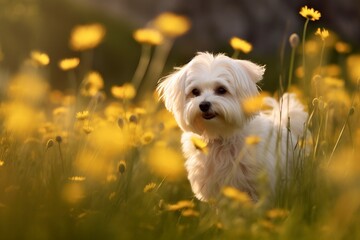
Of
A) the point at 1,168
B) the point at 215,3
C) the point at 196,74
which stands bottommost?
the point at 1,168

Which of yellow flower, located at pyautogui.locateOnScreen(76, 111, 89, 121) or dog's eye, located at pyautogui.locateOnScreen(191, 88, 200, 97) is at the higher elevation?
dog's eye, located at pyautogui.locateOnScreen(191, 88, 200, 97)

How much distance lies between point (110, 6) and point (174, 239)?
13.0m

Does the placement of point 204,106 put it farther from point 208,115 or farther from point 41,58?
point 41,58

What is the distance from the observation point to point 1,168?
10.4 feet

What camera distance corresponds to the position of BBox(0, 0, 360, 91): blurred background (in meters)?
13.2

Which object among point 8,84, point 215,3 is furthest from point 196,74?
point 215,3

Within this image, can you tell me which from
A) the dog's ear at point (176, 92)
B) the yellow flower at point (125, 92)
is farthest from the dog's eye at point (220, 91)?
the yellow flower at point (125, 92)

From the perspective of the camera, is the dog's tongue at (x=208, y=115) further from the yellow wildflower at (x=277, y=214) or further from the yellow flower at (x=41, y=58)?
the yellow wildflower at (x=277, y=214)

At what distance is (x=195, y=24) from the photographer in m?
14.7

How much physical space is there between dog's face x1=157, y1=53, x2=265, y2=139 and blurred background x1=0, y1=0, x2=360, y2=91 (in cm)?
813

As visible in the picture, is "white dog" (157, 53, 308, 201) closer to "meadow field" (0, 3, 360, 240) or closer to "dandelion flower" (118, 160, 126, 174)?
"meadow field" (0, 3, 360, 240)

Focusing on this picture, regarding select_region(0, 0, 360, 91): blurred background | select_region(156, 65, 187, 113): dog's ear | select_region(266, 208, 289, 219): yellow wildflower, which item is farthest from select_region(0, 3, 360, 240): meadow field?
select_region(0, 0, 360, 91): blurred background

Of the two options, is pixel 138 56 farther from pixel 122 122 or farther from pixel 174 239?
pixel 174 239

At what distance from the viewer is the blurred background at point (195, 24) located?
13164 mm
